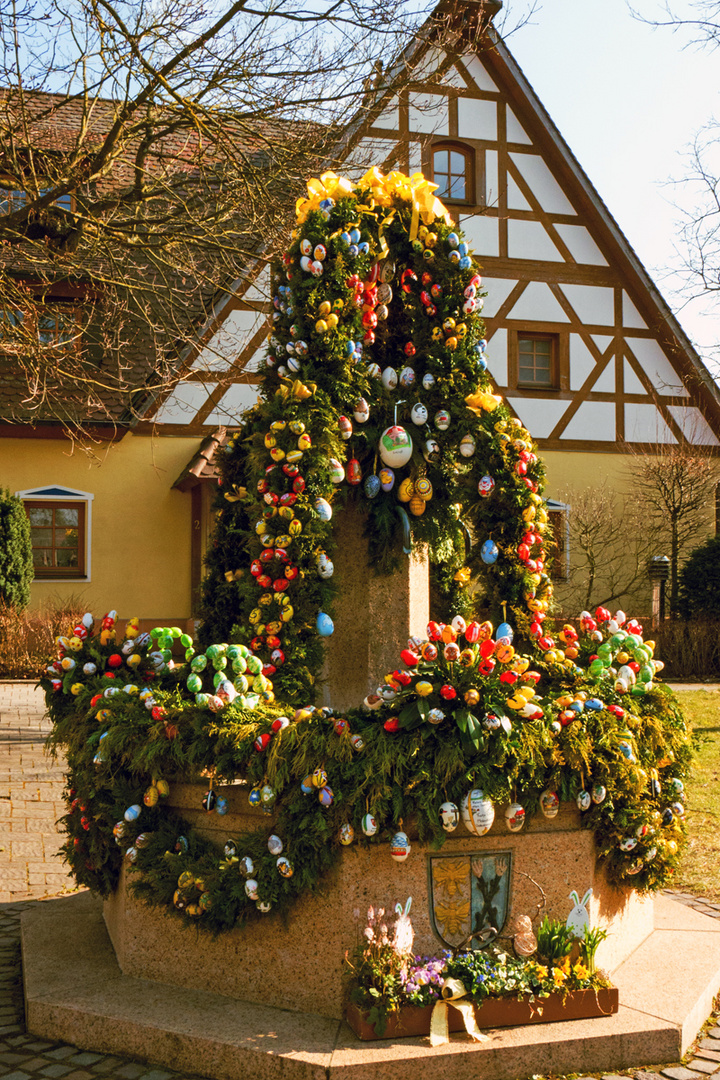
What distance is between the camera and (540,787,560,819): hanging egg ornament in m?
3.48

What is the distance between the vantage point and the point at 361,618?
15.2 ft

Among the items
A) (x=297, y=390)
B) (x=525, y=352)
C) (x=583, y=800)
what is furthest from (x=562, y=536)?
(x=583, y=800)

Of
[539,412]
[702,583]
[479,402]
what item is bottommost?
[702,583]

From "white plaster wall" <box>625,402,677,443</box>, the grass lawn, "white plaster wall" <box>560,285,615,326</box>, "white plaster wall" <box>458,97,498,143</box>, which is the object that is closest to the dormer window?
"white plaster wall" <box>458,97,498,143</box>

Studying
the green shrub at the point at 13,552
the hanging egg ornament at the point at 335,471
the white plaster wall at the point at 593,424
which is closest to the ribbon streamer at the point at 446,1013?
the hanging egg ornament at the point at 335,471

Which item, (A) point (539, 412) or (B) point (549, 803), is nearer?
(B) point (549, 803)

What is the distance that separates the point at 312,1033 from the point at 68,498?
1301cm

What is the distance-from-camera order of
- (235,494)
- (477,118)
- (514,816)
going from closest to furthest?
(514,816) < (235,494) < (477,118)

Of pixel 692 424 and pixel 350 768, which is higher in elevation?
pixel 692 424

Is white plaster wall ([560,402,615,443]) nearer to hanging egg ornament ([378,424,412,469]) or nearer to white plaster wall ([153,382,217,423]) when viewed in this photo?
white plaster wall ([153,382,217,423])

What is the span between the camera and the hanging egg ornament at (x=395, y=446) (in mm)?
4527

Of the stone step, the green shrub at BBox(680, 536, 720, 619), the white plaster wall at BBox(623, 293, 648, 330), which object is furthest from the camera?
the white plaster wall at BBox(623, 293, 648, 330)

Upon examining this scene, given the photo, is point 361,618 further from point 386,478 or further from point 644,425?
point 644,425

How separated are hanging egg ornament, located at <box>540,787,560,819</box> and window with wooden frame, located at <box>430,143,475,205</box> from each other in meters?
13.9
